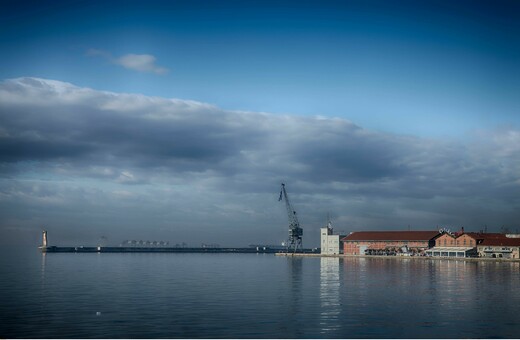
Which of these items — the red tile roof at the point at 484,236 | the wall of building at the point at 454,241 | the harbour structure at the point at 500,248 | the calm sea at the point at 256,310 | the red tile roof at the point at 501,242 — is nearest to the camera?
the calm sea at the point at 256,310

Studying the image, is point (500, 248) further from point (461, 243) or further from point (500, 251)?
point (461, 243)

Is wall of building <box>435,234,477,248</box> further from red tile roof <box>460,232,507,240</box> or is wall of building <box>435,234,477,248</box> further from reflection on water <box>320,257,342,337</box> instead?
reflection on water <box>320,257,342,337</box>

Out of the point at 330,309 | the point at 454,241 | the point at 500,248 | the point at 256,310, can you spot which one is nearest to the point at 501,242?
the point at 500,248

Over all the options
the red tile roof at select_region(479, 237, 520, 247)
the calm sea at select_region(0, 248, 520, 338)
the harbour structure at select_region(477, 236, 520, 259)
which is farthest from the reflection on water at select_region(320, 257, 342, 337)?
the red tile roof at select_region(479, 237, 520, 247)

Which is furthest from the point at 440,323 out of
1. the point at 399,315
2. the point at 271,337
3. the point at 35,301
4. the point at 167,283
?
the point at 167,283

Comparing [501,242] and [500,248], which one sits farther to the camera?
[501,242]

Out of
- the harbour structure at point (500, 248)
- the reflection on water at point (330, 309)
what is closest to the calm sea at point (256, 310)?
the reflection on water at point (330, 309)

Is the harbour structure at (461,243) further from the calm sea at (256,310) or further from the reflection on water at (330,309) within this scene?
the reflection on water at (330,309)

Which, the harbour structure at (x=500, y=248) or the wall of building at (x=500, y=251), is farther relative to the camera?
the harbour structure at (x=500, y=248)

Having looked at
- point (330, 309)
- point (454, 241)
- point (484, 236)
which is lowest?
point (330, 309)

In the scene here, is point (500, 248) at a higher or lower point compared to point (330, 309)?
higher

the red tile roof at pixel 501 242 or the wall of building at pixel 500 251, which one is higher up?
the red tile roof at pixel 501 242

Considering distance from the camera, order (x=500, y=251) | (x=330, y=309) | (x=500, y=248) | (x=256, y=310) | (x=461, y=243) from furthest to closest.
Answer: (x=461, y=243), (x=500, y=248), (x=500, y=251), (x=330, y=309), (x=256, y=310)

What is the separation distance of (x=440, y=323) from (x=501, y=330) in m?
4.54
